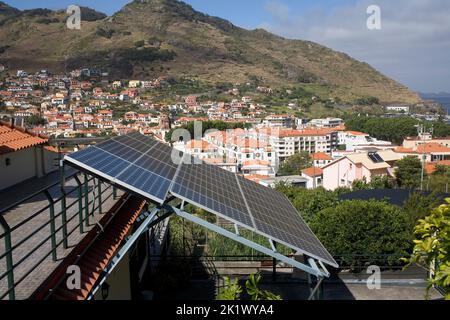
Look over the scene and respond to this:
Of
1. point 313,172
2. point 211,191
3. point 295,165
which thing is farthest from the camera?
point 295,165

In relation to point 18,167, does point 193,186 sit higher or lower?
higher

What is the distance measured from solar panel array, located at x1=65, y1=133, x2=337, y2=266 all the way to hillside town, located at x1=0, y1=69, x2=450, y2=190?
627cm

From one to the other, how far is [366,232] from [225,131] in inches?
A: 2820

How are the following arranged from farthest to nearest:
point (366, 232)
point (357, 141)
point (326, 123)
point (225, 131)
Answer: point (326, 123) < point (225, 131) < point (357, 141) < point (366, 232)

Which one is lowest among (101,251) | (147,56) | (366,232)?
(366,232)

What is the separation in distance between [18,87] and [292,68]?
12250cm

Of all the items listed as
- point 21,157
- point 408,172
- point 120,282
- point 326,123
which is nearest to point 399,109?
point 326,123

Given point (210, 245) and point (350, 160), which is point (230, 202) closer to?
point (210, 245)

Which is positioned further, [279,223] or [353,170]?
[353,170]

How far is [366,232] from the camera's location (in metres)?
12.9

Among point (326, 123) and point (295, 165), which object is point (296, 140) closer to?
point (295, 165)

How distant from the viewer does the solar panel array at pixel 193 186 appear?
4.21 m

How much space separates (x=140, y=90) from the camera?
14100 centimetres

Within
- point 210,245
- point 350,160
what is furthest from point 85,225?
point 350,160
